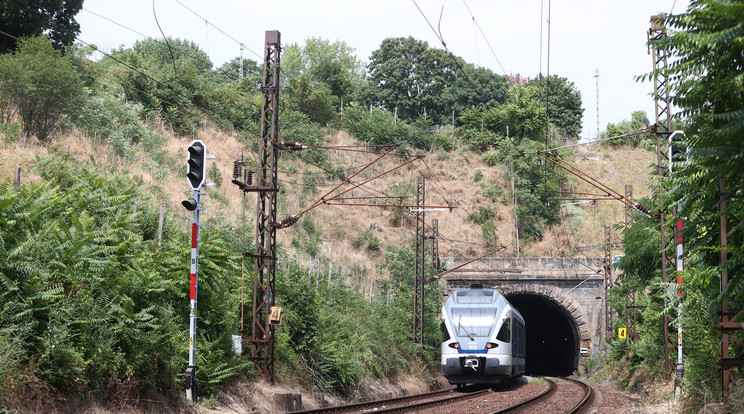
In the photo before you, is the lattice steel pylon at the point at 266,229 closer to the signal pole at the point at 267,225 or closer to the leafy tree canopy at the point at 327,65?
the signal pole at the point at 267,225

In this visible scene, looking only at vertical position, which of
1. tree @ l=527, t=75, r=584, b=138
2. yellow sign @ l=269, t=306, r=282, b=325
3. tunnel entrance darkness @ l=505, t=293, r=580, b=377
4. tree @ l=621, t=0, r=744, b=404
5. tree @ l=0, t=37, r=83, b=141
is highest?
tree @ l=527, t=75, r=584, b=138

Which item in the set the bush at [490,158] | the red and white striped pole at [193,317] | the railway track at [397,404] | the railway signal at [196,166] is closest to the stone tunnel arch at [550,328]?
the bush at [490,158]

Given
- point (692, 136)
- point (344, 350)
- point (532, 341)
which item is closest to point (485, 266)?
point (532, 341)

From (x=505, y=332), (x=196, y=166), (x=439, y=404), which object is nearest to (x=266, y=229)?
(x=196, y=166)

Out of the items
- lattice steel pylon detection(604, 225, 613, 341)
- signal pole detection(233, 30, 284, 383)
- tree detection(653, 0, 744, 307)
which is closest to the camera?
tree detection(653, 0, 744, 307)

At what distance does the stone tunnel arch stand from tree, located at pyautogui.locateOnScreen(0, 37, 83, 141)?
27.6 meters

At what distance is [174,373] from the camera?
543 inches

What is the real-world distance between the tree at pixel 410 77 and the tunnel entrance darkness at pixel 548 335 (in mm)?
26907

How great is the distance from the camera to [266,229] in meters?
18.7

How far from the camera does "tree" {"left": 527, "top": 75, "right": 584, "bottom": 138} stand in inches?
3120

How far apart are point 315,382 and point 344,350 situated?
2.38 m

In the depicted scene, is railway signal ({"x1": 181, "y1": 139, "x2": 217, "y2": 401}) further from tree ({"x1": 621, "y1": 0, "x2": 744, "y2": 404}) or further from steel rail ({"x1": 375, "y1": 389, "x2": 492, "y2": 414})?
tree ({"x1": 621, "y1": 0, "x2": 744, "y2": 404})

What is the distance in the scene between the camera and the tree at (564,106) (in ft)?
260

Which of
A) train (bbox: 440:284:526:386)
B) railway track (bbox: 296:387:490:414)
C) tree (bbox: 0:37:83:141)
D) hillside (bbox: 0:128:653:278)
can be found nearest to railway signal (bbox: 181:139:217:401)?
railway track (bbox: 296:387:490:414)
